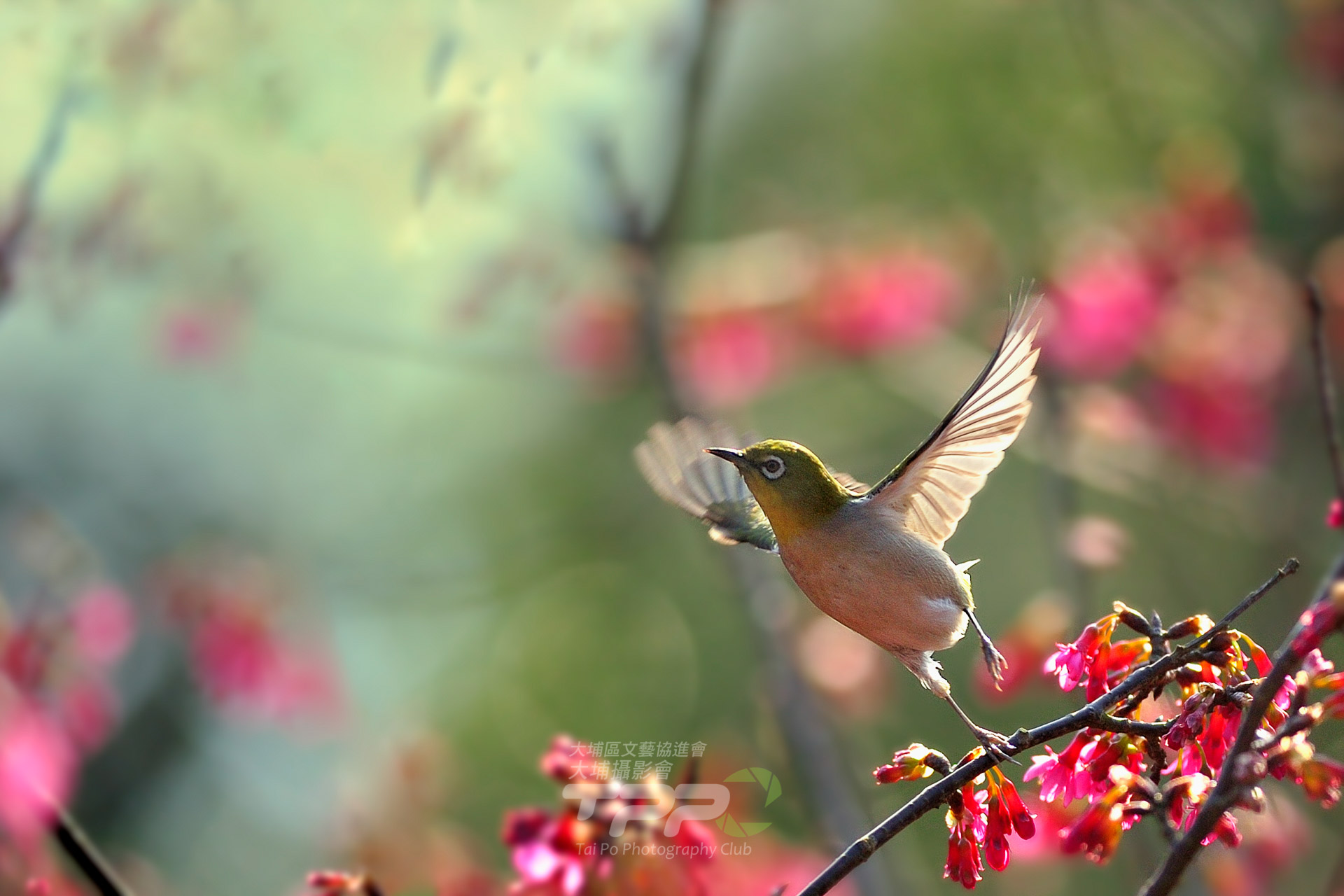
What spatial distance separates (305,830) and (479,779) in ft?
4.41

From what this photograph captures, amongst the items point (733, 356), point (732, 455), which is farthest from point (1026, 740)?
point (733, 356)

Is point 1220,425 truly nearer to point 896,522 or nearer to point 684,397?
point 684,397

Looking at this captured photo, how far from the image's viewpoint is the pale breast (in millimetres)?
1654

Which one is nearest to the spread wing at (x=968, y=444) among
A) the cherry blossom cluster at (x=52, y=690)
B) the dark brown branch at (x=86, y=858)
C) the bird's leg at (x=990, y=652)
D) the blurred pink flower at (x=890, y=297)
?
the bird's leg at (x=990, y=652)

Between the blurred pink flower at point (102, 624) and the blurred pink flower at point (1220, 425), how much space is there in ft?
12.5

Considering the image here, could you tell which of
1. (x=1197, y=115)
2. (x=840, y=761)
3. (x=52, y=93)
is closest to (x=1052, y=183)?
(x=1197, y=115)

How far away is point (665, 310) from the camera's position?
362 centimetres

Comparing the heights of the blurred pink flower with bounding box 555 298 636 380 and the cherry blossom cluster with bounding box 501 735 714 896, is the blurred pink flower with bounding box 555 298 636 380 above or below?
below

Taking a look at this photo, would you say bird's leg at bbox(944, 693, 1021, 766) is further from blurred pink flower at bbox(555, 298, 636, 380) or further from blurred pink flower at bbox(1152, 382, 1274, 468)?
blurred pink flower at bbox(555, 298, 636, 380)

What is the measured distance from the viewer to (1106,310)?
15.7ft

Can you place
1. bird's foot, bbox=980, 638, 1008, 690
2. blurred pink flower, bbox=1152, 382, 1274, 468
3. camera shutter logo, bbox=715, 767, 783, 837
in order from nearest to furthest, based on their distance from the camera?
1. bird's foot, bbox=980, 638, 1008, 690
2. camera shutter logo, bbox=715, 767, 783, 837
3. blurred pink flower, bbox=1152, 382, 1274, 468

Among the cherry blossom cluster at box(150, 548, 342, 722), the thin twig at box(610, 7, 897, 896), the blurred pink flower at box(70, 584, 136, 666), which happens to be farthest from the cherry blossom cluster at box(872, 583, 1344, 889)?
the cherry blossom cluster at box(150, 548, 342, 722)

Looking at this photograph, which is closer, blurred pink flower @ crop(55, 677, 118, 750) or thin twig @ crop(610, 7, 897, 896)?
thin twig @ crop(610, 7, 897, 896)

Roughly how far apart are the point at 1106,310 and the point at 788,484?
343 cm
